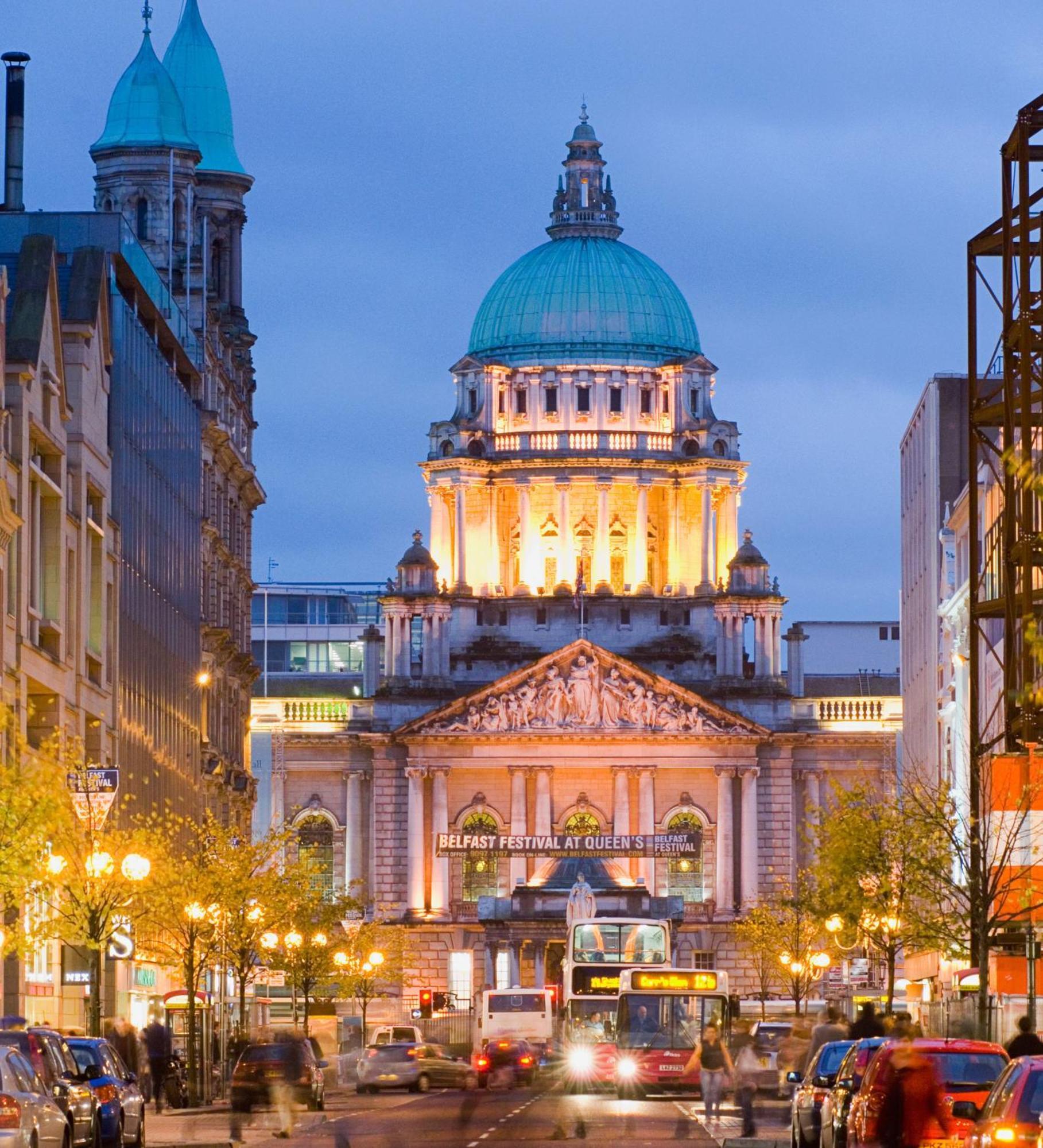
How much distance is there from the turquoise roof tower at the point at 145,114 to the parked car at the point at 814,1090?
239 ft

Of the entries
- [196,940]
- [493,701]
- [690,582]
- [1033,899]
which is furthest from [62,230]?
[690,582]

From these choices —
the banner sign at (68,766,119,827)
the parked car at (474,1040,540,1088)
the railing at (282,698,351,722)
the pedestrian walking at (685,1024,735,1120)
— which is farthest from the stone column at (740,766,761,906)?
the banner sign at (68,766,119,827)

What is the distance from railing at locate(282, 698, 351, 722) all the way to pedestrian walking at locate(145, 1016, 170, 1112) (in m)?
102

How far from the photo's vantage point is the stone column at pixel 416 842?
559ft

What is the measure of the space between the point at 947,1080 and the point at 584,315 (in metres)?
155

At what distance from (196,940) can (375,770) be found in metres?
83.2

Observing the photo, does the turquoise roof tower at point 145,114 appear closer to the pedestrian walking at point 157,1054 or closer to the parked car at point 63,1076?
the pedestrian walking at point 157,1054

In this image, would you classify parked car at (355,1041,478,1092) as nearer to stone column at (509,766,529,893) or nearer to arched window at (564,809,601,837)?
stone column at (509,766,529,893)

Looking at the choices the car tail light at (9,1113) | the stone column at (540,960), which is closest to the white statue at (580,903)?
the stone column at (540,960)

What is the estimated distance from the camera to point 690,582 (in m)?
184

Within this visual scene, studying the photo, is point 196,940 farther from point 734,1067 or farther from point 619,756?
point 619,756

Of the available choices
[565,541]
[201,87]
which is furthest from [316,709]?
[201,87]

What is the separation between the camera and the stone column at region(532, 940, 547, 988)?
163125 millimetres

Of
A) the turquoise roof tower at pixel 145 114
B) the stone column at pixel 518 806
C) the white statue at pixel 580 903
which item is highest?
the turquoise roof tower at pixel 145 114
